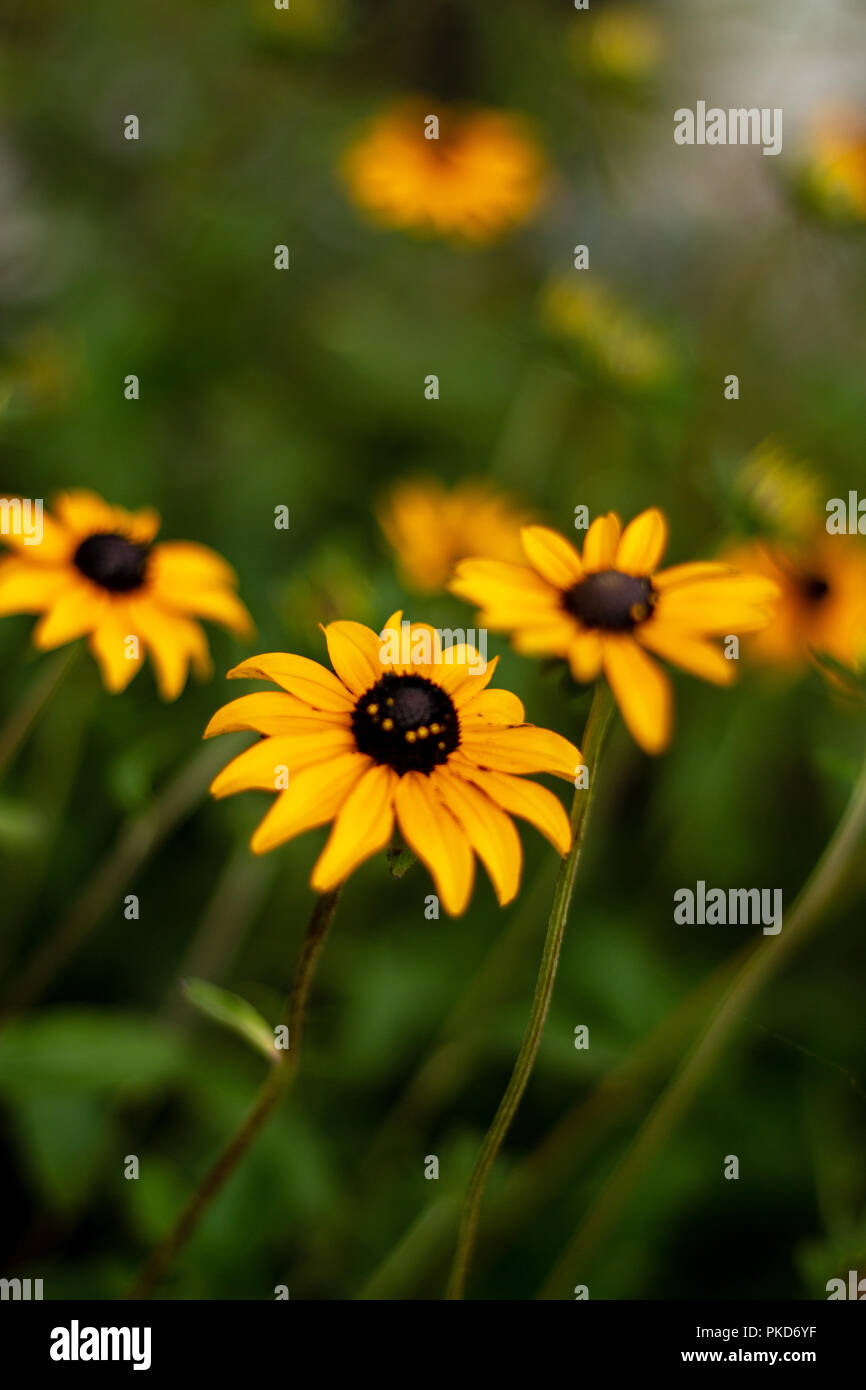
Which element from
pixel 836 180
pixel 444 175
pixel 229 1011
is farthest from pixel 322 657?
pixel 444 175

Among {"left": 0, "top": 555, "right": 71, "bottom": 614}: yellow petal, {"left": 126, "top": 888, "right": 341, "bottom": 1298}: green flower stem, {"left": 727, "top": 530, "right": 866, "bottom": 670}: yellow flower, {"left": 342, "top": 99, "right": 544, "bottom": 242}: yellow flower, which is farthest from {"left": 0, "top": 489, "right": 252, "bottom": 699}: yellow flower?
{"left": 342, "top": 99, "right": 544, "bottom": 242}: yellow flower

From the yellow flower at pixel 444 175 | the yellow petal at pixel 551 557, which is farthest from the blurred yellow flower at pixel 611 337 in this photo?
the yellow petal at pixel 551 557

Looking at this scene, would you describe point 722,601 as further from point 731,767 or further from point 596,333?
point 731,767

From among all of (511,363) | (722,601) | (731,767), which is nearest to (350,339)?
(511,363)

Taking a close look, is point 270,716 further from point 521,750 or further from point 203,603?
point 203,603

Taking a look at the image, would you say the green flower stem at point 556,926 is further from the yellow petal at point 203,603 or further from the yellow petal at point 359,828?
the yellow petal at point 203,603

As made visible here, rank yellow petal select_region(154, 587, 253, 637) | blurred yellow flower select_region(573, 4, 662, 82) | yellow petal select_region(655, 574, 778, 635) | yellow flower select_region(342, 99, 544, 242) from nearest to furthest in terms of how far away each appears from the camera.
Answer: yellow petal select_region(655, 574, 778, 635) < yellow petal select_region(154, 587, 253, 637) < yellow flower select_region(342, 99, 544, 242) < blurred yellow flower select_region(573, 4, 662, 82)

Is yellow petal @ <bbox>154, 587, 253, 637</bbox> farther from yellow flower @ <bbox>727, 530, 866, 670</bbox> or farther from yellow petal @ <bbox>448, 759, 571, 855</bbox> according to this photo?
yellow flower @ <bbox>727, 530, 866, 670</bbox>
